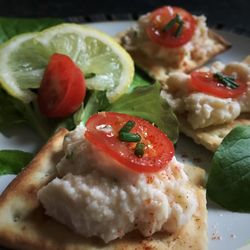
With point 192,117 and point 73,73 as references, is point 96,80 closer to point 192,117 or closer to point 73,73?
point 73,73

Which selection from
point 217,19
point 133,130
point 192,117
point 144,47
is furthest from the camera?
point 217,19

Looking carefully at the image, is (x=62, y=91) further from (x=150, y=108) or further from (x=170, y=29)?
(x=170, y=29)

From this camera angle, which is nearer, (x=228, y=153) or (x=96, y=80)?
(x=228, y=153)

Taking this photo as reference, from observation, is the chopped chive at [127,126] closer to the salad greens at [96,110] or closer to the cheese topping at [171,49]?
the salad greens at [96,110]

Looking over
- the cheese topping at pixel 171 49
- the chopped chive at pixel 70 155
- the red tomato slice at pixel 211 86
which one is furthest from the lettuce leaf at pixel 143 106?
the chopped chive at pixel 70 155

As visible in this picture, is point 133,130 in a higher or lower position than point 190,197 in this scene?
higher

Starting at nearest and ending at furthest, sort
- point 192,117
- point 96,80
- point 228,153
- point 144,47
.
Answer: point 228,153 < point 192,117 < point 96,80 < point 144,47

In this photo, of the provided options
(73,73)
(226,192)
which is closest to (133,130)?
(226,192)

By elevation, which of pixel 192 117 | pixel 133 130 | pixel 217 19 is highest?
pixel 133 130
